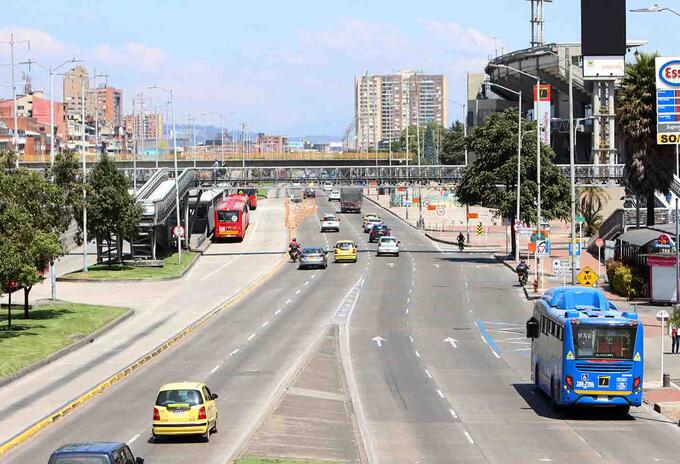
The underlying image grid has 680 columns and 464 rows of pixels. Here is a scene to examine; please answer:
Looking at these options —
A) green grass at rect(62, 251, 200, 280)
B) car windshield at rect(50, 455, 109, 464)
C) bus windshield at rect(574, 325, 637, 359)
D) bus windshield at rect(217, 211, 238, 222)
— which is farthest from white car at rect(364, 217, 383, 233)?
car windshield at rect(50, 455, 109, 464)

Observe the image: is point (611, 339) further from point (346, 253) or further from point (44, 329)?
point (346, 253)

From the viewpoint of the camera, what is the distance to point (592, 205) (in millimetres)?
113250

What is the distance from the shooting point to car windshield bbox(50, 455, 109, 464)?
67.1 feet

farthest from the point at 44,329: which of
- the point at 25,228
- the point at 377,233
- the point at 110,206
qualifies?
the point at 377,233

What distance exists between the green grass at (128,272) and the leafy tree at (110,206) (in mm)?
2351

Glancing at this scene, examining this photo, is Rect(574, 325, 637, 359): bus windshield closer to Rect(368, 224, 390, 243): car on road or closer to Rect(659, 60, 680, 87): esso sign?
Rect(659, 60, 680, 87): esso sign

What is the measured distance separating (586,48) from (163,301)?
67.1 m

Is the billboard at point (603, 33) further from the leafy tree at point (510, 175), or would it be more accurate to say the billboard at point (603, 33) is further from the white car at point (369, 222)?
the leafy tree at point (510, 175)

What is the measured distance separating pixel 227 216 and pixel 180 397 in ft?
270

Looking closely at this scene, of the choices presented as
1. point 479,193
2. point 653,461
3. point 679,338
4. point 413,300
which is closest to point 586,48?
point 479,193

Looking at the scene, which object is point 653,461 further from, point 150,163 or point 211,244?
point 150,163

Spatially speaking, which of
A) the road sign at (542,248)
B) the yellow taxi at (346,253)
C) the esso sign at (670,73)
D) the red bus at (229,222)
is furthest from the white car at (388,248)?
the esso sign at (670,73)

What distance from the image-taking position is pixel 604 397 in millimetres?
31672

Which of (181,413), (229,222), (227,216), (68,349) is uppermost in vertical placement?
(227,216)
